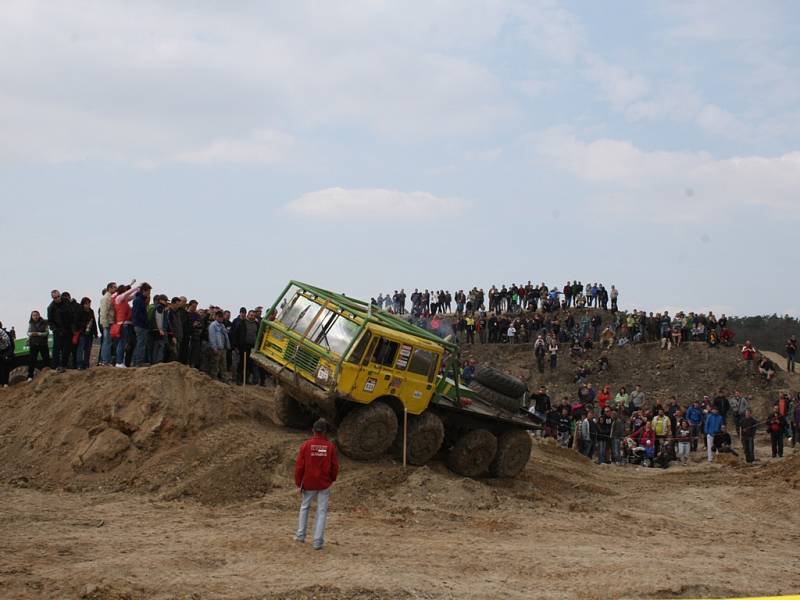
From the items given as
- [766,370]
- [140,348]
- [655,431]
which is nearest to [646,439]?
[655,431]

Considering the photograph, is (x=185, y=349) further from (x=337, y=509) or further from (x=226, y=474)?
(x=337, y=509)

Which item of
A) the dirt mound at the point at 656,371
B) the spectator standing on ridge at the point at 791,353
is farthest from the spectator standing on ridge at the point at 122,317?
the spectator standing on ridge at the point at 791,353

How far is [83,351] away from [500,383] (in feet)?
29.9

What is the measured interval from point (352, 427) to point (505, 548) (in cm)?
433

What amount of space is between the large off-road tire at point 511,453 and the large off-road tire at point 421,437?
5.90ft

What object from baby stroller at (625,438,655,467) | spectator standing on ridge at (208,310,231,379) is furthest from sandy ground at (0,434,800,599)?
baby stroller at (625,438,655,467)

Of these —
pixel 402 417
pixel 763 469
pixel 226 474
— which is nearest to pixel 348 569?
pixel 226 474

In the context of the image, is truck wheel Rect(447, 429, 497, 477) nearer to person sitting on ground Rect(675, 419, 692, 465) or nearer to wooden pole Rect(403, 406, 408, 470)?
wooden pole Rect(403, 406, 408, 470)

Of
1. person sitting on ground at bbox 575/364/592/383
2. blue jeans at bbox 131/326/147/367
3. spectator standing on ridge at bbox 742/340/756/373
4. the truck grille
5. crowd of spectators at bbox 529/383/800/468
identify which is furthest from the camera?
person sitting on ground at bbox 575/364/592/383

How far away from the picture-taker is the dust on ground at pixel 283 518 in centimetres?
1075

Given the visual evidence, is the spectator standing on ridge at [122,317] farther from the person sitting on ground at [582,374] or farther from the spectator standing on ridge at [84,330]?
the person sitting on ground at [582,374]

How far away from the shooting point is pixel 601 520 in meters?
16.5

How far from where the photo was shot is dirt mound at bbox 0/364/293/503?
52.2ft

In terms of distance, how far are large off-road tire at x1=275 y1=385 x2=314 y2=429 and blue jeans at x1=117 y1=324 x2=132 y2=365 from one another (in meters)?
3.57
